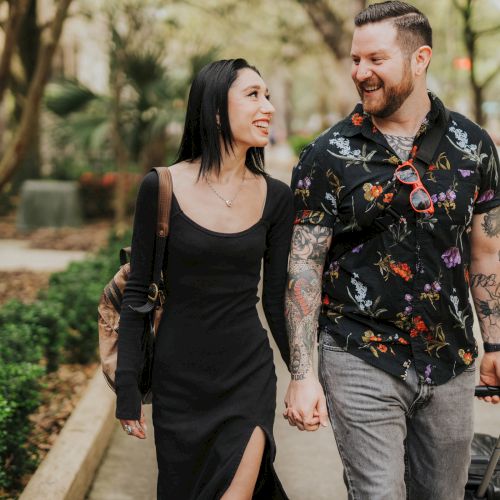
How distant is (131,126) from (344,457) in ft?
34.0

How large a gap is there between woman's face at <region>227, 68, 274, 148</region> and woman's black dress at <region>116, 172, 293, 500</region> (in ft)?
1.07

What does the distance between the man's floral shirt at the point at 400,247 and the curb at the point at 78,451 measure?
1638 mm

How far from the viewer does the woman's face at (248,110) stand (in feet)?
9.52

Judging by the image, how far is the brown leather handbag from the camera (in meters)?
2.83

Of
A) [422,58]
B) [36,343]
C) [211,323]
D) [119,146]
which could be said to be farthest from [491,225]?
[119,146]

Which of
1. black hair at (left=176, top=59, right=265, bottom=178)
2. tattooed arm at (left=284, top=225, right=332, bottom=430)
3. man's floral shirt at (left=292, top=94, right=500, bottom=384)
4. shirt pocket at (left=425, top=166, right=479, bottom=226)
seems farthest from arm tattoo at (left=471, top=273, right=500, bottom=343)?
black hair at (left=176, top=59, right=265, bottom=178)

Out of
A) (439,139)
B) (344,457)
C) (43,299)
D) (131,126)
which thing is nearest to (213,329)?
(344,457)

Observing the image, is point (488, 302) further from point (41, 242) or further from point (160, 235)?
point (41, 242)

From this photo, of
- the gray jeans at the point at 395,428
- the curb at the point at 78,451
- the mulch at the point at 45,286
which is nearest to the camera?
the gray jeans at the point at 395,428

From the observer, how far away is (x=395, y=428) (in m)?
2.78

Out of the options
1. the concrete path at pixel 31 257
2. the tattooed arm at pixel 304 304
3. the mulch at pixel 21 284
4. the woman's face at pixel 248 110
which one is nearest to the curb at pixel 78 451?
the tattooed arm at pixel 304 304

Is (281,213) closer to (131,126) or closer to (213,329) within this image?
(213,329)

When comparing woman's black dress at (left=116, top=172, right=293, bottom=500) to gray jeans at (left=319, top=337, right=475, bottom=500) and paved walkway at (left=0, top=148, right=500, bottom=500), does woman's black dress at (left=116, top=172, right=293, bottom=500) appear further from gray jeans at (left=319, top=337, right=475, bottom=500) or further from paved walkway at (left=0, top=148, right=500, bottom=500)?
paved walkway at (left=0, top=148, right=500, bottom=500)

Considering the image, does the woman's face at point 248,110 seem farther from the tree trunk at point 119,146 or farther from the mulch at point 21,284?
the tree trunk at point 119,146
